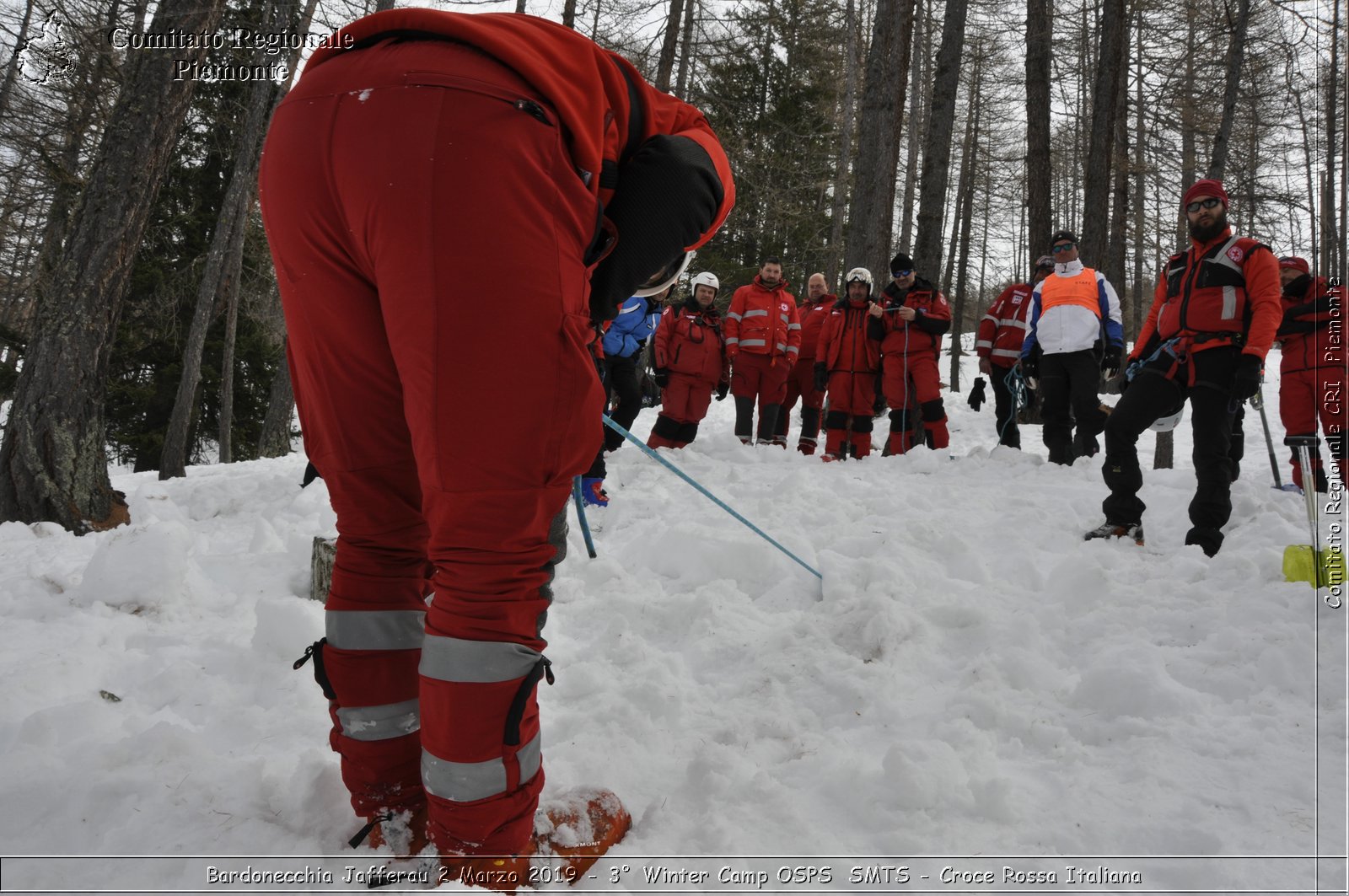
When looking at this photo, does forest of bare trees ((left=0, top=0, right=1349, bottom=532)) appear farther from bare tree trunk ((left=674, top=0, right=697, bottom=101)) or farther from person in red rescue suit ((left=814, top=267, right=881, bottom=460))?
person in red rescue suit ((left=814, top=267, right=881, bottom=460))

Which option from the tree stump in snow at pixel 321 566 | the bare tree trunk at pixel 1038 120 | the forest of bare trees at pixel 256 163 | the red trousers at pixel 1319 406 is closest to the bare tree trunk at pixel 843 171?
the forest of bare trees at pixel 256 163

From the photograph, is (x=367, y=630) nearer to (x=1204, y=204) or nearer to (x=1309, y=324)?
(x=1204, y=204)

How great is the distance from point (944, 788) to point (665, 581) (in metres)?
1.75

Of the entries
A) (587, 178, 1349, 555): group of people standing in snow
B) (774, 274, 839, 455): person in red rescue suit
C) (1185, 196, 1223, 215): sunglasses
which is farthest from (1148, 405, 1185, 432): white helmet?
(774, 274, 839, 455): person in red rescue suit

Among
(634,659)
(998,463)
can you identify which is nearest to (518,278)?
(634,659)

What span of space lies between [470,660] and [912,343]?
7437 millimetres

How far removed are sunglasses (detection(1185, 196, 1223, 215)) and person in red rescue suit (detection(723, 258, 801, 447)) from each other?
440 cm

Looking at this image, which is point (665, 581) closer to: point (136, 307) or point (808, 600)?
point (808, 600)

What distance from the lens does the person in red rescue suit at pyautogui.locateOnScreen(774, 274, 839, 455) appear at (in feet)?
30.3

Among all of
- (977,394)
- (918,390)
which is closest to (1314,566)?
(918,390)

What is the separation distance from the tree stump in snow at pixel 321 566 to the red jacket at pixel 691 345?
5541 millimetres

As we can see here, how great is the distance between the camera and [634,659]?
8.36ft

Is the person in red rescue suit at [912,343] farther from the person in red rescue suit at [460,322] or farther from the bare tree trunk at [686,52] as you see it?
the bare tree trunk at [686,52]

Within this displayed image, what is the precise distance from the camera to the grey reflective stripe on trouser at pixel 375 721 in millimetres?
1465
